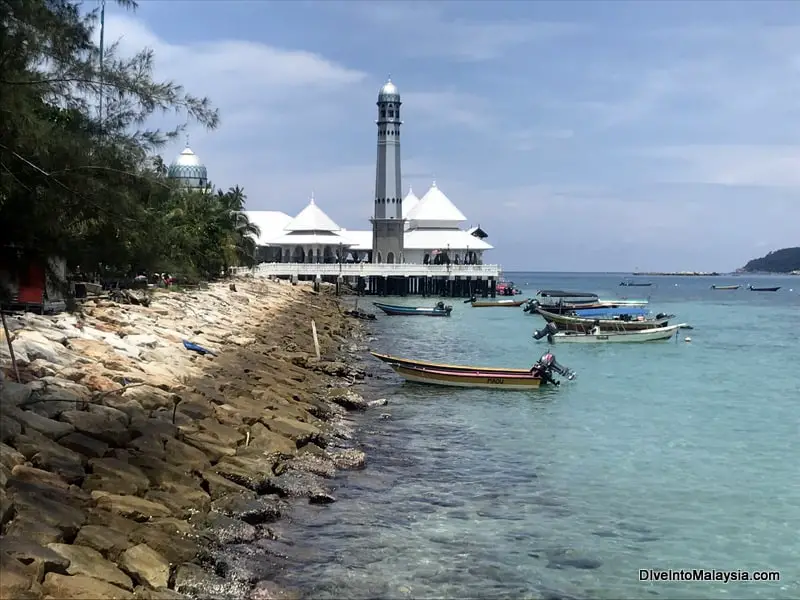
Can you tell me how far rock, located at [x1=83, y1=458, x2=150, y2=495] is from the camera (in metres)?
10.0

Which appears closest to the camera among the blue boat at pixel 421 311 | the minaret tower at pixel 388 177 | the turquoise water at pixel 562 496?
the turquoise water at pixel 562 496

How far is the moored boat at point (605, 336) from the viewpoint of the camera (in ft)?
137

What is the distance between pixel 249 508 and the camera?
37.2ft

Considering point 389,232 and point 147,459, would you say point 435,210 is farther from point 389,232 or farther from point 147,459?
point 147,459

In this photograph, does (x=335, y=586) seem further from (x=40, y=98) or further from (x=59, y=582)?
(x=40, y=98)

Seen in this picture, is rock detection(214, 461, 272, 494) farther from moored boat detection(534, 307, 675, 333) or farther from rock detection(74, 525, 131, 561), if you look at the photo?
moored boat detection(534, 307, 675, 333)

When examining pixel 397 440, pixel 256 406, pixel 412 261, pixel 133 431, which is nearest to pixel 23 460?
pixel 133 431

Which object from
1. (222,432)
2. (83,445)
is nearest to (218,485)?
(83,445)

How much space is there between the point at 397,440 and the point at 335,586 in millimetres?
8259

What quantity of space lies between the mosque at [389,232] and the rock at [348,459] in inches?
2536

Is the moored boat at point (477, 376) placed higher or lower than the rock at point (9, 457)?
lower

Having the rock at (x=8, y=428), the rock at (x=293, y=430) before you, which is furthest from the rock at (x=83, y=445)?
the rock at (x=293, y=430)

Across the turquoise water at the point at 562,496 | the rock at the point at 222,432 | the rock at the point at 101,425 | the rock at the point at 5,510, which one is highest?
the rock at the point at 101,425

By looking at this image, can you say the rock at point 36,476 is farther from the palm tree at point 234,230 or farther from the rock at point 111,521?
the palm tree at point 234,230
